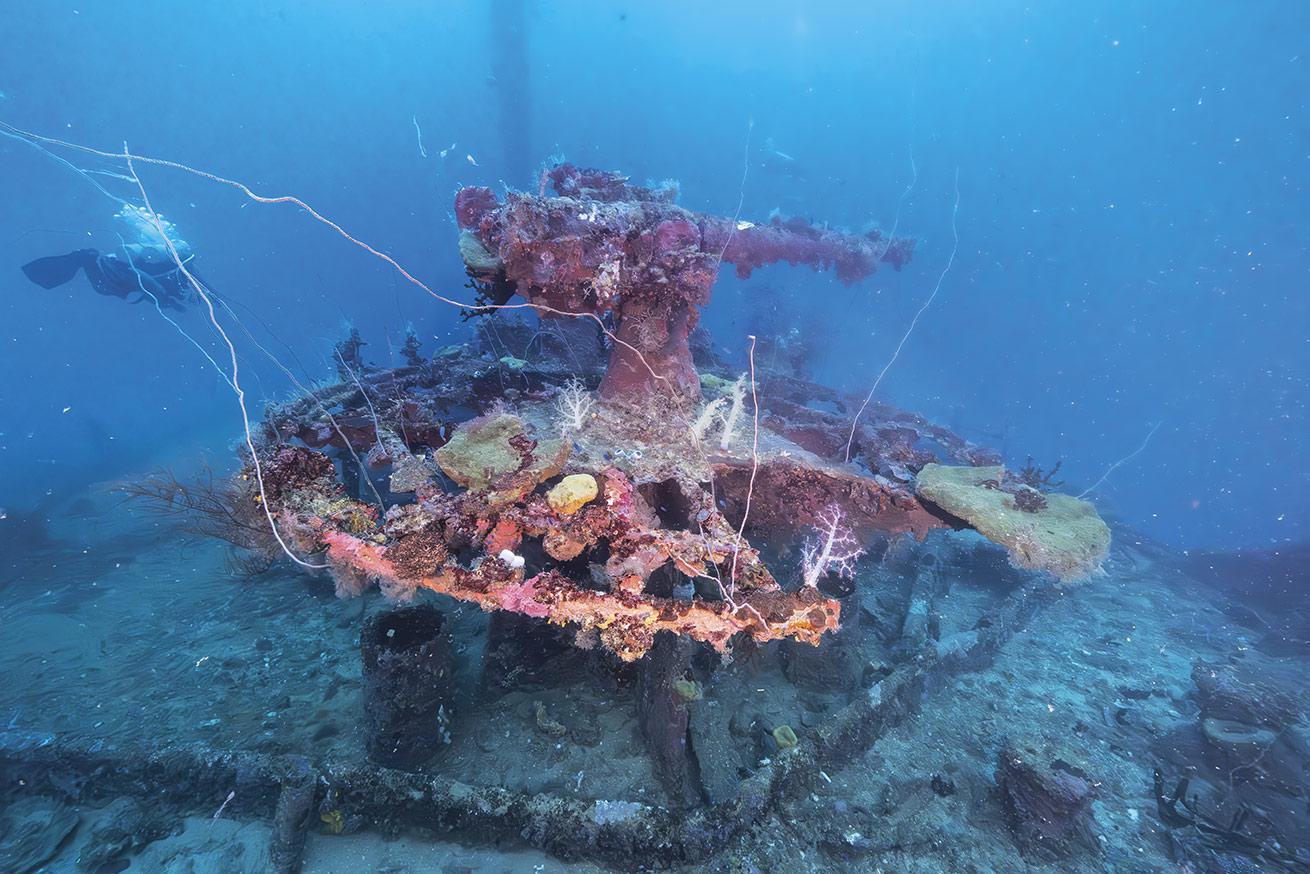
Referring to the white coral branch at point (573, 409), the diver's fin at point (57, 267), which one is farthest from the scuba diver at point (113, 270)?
the white coral branch at point (573, 409)

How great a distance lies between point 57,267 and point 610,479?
664 inches

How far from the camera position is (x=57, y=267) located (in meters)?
11.8

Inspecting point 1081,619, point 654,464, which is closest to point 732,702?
point 654,464

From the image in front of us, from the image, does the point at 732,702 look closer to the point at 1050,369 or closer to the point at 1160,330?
the point at 1050,369

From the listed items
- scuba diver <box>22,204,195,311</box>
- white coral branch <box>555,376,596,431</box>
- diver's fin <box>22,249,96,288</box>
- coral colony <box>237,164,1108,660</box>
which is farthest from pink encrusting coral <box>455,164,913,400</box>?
diver's fin <box>22,249,96,288</box>

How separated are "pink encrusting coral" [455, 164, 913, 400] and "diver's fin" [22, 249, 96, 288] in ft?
40.9

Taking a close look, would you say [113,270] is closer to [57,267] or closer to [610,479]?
[57,267]

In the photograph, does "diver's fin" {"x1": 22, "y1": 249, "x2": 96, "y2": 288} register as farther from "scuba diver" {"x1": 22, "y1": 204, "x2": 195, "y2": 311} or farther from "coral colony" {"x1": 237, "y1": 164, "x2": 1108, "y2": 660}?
"coral colony" {"x1": 237, "y1": 164, "x2": 1108, "y2": 660}

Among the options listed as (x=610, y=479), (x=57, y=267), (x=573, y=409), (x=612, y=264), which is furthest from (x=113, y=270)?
(x=610, y=479)

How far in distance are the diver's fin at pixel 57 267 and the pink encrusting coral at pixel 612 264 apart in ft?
40.9

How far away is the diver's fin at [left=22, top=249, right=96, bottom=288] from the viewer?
1158cm

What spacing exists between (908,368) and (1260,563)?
43614mm

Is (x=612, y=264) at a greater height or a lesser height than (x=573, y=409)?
greater

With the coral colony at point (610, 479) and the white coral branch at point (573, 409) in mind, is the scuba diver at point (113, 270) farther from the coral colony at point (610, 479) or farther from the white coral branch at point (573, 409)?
the white coral branch at point (573, 409)
